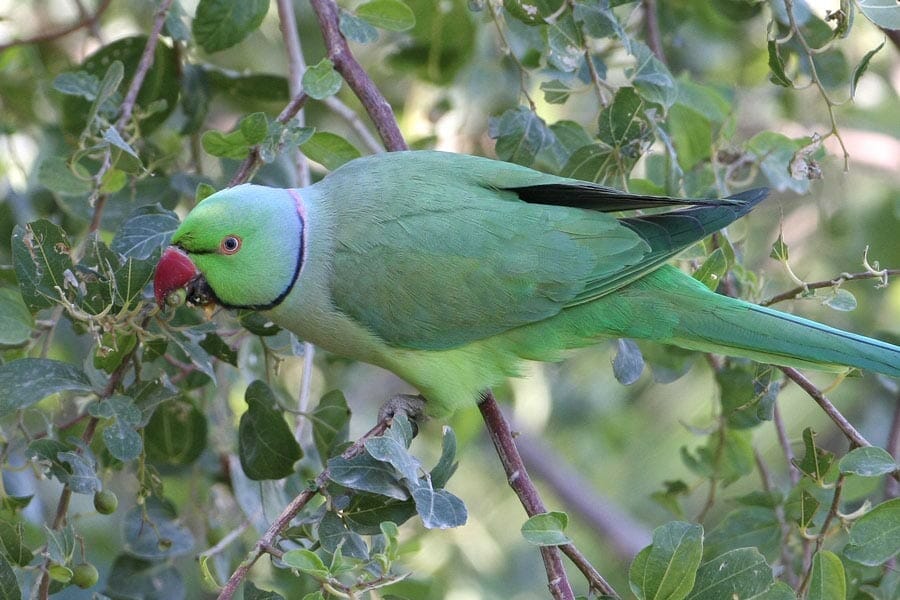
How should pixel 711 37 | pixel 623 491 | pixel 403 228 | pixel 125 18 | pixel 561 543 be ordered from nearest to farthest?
pixel 561 543 < pixel 403 228 < pixel 711 37 < pixel 125 18 < pixel 623 491

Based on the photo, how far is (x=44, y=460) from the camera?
193 cm

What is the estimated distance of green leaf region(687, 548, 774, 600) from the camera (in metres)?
1.83

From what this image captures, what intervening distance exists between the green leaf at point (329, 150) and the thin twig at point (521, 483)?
705mm

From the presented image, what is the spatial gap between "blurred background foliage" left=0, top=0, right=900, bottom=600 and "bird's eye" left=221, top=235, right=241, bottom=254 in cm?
14

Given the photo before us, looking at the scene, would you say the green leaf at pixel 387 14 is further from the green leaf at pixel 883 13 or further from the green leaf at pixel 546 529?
the green leaf at pixel 546 529

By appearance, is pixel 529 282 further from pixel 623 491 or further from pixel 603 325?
pixel 623 491

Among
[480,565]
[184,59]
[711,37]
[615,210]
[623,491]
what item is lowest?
[623,491]

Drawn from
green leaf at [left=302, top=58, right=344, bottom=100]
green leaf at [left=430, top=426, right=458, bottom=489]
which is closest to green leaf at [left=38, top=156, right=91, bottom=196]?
green leaf at [left=302, top=58, right=344, bottom=100]

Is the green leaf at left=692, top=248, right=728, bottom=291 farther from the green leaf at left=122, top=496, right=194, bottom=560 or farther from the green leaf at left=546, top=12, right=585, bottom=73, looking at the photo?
the green leaf at left=122, top=496, right=194, bottom=560

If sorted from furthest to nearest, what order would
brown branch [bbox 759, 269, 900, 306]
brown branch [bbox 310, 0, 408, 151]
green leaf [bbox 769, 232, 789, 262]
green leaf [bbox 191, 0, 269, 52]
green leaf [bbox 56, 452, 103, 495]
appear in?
1. green leaf [bbox 191, 0, 269, 52]
2. brown branch [bbox 310, 0, 408, 151]
3. green leaf [bbox 769, 232, 789, 262]
4. brown branch [bbox 759, 269, 900, 306]
5. green leaf [bbox 56, 452, 103, 495]

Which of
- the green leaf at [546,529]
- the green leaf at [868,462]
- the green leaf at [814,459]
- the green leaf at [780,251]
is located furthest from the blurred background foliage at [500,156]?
the green leaf at [546,529]

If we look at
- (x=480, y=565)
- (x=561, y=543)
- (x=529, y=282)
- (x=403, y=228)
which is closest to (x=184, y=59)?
(x=403, y=228)

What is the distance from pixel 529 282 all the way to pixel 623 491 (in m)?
3.01

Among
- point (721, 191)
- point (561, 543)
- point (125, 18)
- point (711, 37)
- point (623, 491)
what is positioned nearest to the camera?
point (561, 543)
